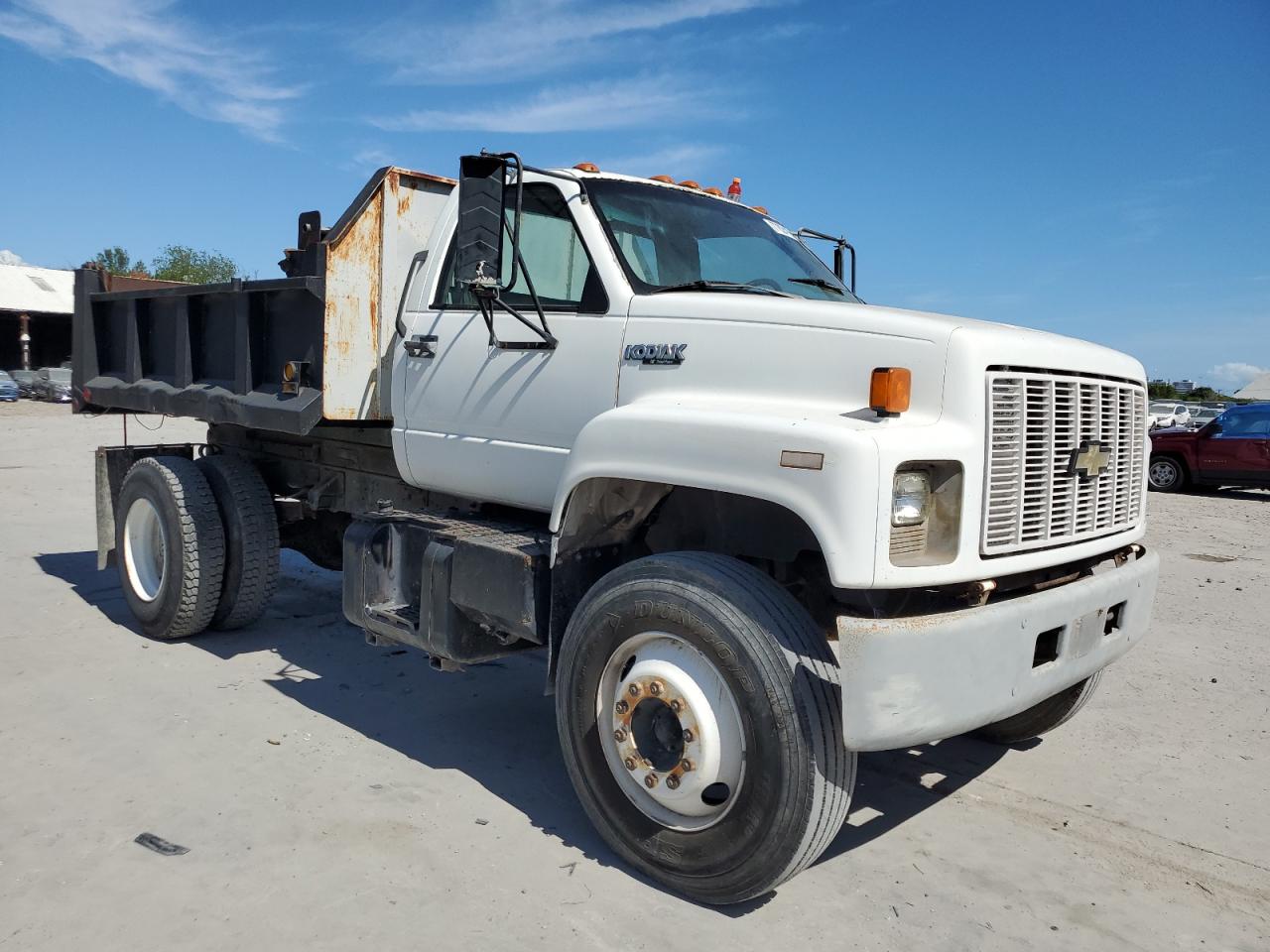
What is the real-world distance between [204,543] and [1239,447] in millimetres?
16349

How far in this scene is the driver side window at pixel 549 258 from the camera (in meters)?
4.17

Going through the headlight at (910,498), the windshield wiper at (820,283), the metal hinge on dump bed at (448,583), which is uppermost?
the windshield wiper at (820,283)

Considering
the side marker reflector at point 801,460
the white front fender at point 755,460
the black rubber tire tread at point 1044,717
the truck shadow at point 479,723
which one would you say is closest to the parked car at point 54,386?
the truck shadow at point 479,723

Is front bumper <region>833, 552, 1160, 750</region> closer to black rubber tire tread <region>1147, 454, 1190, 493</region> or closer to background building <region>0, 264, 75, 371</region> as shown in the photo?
black rubber tire tread <region>1147, 454, 1190, 493</region>

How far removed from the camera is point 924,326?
10.6 ft

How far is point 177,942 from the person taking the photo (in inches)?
119

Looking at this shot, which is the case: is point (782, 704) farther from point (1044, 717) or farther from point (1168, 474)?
point (1168, 474)

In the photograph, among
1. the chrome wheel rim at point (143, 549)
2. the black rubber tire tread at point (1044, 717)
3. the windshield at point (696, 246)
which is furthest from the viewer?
the chrome wheel rim at point (143, 549)

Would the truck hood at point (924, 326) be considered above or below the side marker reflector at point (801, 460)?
above

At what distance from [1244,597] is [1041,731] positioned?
15.4 feet

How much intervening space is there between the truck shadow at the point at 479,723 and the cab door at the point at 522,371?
1.16m

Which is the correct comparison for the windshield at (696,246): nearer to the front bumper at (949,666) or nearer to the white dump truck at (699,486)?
the white dump truck at (699,486)

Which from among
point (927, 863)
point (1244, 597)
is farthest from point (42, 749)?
point (1244, 597)

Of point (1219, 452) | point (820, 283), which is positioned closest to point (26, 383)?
point (1219, 452)
